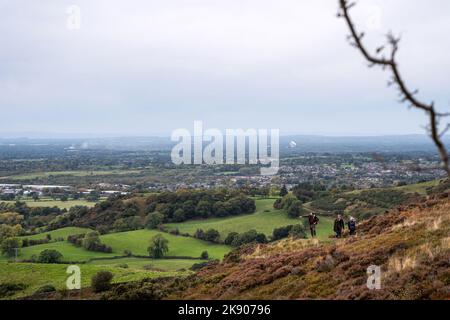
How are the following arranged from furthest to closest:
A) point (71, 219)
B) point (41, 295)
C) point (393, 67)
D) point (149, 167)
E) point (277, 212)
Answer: point (149, 167) < point (71, 219) < point (277, 212) < point (41, 295) < point (393, 67)

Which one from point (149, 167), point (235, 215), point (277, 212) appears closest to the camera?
point (277, 212)

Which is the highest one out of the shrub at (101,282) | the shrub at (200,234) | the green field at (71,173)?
the shrub at (101,282)

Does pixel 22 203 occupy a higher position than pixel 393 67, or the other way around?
pixel 393 67

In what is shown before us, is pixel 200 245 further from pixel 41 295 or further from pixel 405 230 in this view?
pixel 405 230

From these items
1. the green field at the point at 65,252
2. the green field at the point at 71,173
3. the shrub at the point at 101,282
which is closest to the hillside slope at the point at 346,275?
the shrub at the point at 101,282

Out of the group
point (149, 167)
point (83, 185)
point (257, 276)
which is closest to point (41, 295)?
point (257, 276)

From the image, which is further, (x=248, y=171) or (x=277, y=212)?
(x=248, y=171)

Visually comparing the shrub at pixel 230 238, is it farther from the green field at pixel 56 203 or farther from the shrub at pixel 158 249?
the green field at pixel 56 203
